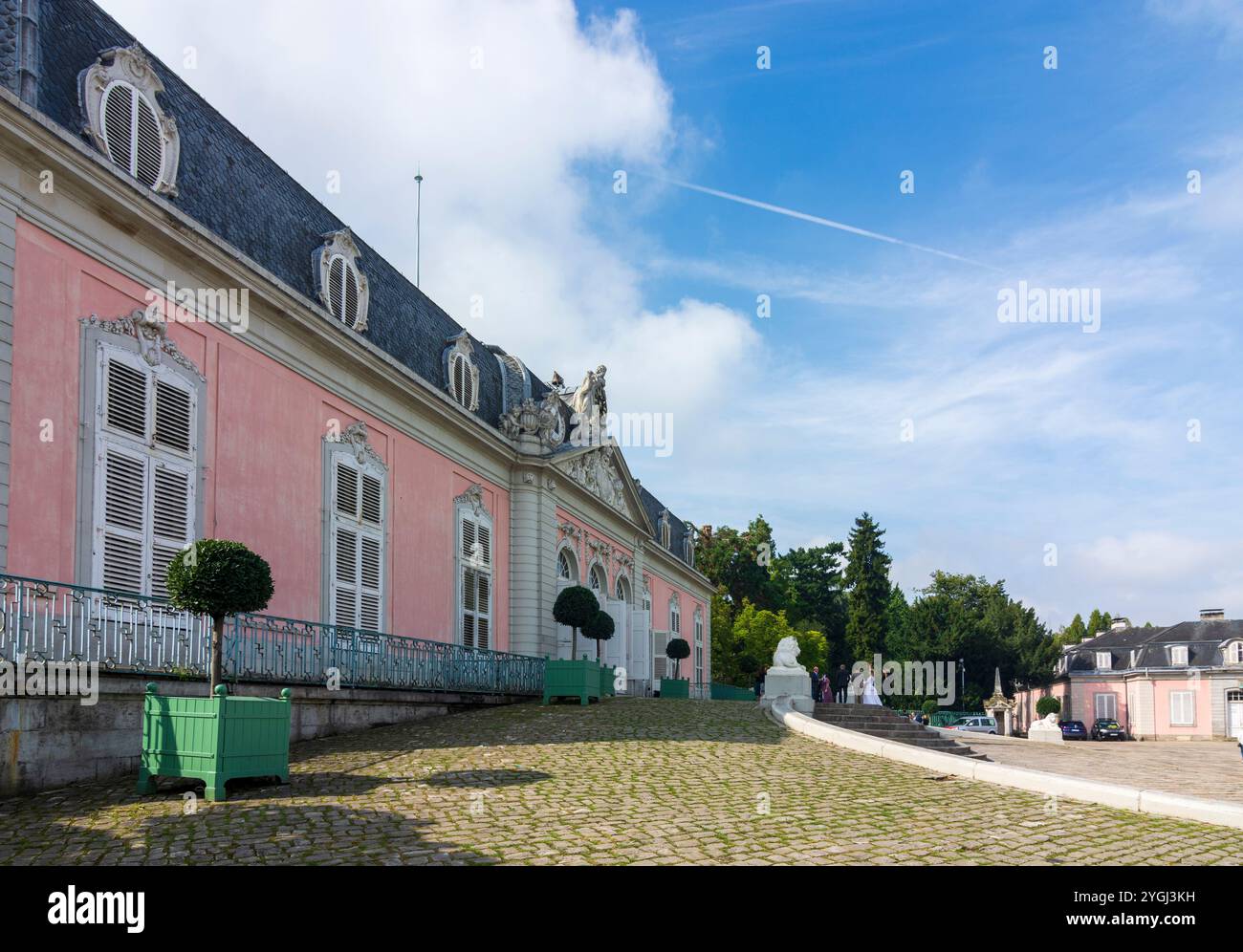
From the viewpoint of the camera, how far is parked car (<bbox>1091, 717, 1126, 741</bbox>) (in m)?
59.9

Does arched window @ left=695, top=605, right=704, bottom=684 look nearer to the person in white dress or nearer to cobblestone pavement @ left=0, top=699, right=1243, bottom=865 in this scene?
the person in white dress

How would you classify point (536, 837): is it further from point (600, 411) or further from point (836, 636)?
point (836, 636)

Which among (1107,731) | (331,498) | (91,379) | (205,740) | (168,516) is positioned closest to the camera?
(205,740)

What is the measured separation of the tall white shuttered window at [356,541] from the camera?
1848cm

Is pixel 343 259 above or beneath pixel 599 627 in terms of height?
above

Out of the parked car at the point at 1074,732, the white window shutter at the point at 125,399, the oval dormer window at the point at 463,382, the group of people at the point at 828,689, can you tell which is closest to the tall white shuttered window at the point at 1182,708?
the parked car at the point at 1074,732

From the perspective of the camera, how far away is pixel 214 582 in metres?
11.1

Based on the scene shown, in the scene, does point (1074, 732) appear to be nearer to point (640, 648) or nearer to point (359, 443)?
point (640, 648)

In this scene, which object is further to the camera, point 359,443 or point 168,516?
point 359,443

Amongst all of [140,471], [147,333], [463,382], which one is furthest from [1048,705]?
[147,333]

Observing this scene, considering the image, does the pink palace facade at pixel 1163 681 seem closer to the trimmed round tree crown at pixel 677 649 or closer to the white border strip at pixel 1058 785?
the trimmed round tree crown at pixel 677 649

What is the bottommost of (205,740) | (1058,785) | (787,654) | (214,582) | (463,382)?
(1058,785)

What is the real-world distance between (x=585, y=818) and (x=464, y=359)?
16892mm
